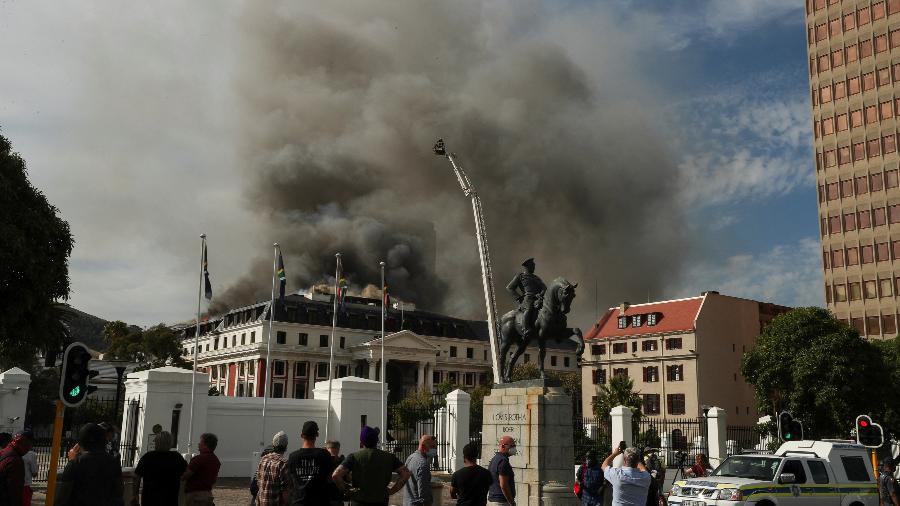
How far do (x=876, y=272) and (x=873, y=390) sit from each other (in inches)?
999

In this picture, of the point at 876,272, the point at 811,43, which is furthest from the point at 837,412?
the point at 811,43

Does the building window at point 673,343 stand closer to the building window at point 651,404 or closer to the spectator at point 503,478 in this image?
the building window at point 651,404

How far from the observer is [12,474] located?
348 inches

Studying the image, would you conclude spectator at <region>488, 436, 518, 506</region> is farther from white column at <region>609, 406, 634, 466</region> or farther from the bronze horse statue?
white column at <region>609, 406, 634, 466</region>

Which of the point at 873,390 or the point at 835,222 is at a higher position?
the point at 835,222

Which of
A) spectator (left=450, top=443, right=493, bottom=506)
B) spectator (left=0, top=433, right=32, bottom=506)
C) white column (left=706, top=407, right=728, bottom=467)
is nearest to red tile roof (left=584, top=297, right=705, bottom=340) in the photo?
white column (left=706, top=407, right=728, bottom=467)

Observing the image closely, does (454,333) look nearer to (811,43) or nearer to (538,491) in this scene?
(811,43)

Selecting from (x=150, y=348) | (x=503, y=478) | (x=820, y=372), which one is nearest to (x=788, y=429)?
(x=503, y=478)

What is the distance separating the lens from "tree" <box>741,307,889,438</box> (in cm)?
4428

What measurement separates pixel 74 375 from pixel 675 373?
6847 cm

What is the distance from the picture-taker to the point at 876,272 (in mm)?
66125

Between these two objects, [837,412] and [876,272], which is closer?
[837,412]

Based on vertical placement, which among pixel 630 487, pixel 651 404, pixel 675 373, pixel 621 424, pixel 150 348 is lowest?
pixel 630 487

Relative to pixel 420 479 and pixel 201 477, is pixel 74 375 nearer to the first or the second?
pixel 201 477
